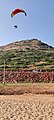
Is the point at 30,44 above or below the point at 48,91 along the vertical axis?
above

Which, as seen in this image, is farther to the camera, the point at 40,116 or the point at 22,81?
the point at 22,81

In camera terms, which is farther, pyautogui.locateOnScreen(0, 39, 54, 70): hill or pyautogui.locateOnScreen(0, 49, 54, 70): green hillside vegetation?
pyautogui.locateOnScreen(0, 39, 54, 70): hill

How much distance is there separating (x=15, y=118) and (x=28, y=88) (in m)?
15.5

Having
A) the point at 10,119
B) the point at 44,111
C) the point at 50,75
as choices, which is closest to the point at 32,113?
the point at 44,111

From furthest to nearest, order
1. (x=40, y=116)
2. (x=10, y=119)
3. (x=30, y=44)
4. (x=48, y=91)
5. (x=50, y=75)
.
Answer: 1. (x=30, y=44)
2. (x=50, y=75)
3. (x=48, y=91)
4. (x=40, y=116)
5. (x=10, y=119)

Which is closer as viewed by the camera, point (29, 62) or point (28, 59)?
point (29, 62)

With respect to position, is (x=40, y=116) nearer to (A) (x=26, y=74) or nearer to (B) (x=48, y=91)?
(B) (x=48, y=91)

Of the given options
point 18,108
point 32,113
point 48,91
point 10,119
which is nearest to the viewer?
point 10,119

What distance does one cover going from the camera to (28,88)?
30.9 m

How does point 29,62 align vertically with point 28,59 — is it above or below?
below

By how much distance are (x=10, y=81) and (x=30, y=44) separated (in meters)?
80.5

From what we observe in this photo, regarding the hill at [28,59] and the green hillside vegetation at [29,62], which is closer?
the green hillside vegetation at [29,62]

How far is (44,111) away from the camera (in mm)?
17844

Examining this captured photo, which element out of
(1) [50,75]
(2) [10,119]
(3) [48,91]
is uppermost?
(1) [50,75]
